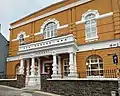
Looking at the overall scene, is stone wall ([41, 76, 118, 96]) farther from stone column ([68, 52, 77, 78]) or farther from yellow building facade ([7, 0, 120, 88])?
stone column ([68, 52, 77, 78])

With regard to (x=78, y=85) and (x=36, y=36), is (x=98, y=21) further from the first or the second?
(x=36, y=36)

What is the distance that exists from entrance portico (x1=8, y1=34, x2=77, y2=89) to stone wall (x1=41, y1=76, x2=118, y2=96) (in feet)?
4.79

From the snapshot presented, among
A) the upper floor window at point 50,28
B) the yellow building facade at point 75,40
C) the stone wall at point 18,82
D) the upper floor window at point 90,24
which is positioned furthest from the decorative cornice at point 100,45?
the stone wall at point 18,82

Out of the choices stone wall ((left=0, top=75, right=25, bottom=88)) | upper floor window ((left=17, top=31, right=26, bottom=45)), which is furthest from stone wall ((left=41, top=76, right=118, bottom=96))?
upper floor window ((left=17, top=31, right=26, bottom=45))

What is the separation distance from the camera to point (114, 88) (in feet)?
38.4

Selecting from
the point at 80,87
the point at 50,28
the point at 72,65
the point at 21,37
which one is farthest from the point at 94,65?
the point at 21,37

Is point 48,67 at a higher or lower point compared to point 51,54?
lower

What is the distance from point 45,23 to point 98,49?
7769mm

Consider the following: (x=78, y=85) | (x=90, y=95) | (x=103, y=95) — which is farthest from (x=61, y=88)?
(x=103, y=95)

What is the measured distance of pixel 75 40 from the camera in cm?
1795

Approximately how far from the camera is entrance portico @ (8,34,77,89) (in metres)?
17.1

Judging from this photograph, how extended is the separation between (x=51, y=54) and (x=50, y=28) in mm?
4344

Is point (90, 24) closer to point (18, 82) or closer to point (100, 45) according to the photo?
point (100, 45)

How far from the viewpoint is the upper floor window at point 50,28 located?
2081cm
